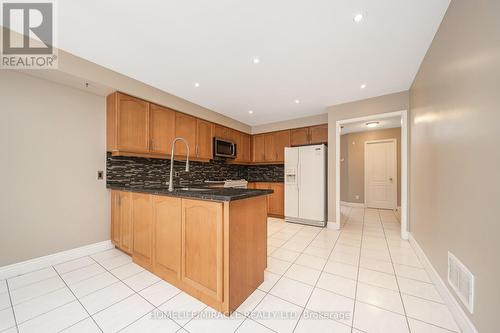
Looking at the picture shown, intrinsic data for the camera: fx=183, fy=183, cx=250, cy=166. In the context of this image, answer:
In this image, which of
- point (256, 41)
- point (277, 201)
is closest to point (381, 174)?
point (277, 201)

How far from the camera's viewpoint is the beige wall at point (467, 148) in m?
0.98

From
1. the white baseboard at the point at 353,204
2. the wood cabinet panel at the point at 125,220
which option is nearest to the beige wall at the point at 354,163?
the white baseboard at the point at 353,204

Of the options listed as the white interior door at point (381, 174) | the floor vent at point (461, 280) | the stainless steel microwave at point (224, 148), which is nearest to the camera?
the floor vent at point (461, 280)

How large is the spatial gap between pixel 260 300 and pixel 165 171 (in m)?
2.66

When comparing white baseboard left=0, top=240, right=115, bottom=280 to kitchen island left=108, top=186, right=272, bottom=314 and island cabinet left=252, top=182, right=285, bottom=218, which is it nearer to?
kitchen island left=108, top=186, right=272, bottom=314

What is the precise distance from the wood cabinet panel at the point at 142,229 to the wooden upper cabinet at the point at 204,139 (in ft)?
5.32

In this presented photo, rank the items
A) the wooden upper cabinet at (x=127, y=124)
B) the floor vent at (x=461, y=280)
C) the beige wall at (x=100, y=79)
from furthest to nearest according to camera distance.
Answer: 1. the wooden upper cabinet at (x=127, y=124)
2. the beige wall at (x=100, y=79)
3. the floor vent at (x=461, y=280)

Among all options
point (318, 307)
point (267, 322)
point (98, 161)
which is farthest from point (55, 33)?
point (318, 307)

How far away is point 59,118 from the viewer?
228 cm

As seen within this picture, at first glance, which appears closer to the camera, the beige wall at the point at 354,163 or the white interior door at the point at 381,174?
the white interior door at the point at 381,174

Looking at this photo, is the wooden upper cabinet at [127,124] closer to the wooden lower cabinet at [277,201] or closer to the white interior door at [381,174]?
the wooden lower cabinet at [277,201]

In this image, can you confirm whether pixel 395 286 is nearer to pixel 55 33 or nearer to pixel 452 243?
pixel 452 243

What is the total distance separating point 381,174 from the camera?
552cm

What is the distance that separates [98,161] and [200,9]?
A: 2.40 metres
